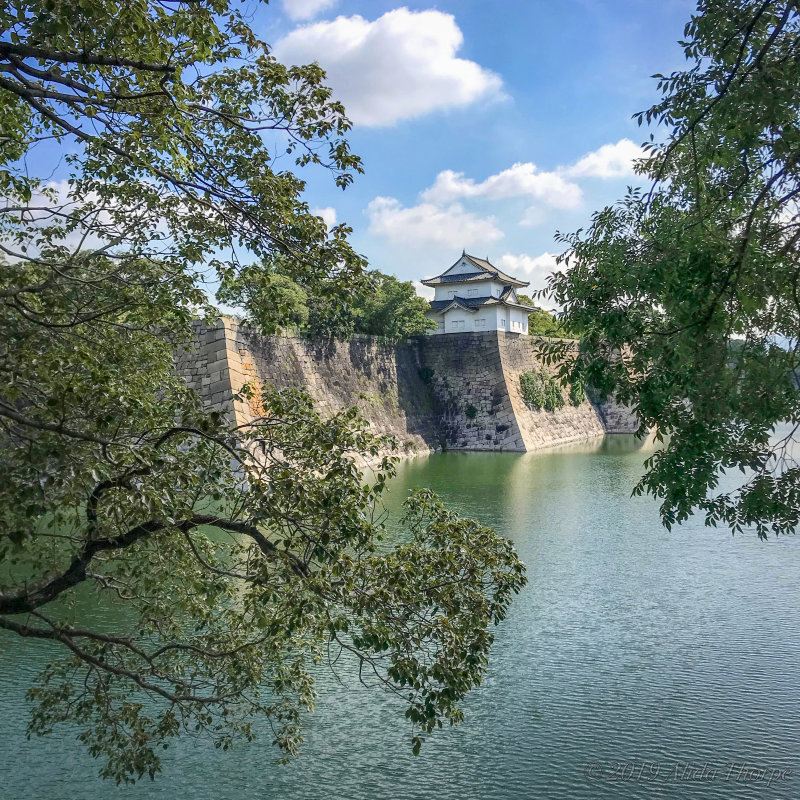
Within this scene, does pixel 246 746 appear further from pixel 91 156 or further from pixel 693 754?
pixel 91 156

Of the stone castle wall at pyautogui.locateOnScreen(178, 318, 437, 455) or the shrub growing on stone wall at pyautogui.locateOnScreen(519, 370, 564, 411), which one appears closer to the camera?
the stone castle wall at pyautogui.locateOnScreen(178, 318, 437, 455)

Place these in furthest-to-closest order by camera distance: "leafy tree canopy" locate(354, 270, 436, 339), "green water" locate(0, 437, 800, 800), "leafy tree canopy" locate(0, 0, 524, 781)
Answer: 1. "leafy tree canopy" locate(354, 270, 436, 339)
2. "green water" locate(0, 437, 800, 800)
3. "leafy tree canopy" locate(0, 0, 524, 781)

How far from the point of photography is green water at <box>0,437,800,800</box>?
4785mm

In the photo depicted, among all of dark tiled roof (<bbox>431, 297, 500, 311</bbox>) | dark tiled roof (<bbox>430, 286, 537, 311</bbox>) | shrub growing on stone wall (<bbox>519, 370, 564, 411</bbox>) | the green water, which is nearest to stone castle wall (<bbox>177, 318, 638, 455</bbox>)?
shrub growing on stone wall (<bbox>519, 370, 564, 411</bbox>)

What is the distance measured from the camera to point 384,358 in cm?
2439

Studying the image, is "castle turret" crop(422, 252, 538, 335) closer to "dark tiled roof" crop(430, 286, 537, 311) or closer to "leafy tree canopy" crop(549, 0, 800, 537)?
"dark tiled roof" crop(430, 286, 537, 311)

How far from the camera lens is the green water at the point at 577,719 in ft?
15.7

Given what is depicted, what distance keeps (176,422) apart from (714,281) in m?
2.54

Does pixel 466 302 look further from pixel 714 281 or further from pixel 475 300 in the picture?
pixel 714 281

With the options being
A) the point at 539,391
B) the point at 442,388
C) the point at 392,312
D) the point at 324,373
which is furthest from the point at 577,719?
the point at 539,391

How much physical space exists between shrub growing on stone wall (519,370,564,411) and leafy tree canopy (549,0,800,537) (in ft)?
73.5

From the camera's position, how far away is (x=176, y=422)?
150 inches

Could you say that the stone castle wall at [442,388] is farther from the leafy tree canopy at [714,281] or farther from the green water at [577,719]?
the leafy tree canopy at [714,281]

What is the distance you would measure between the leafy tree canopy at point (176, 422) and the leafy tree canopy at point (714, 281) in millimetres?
1099
